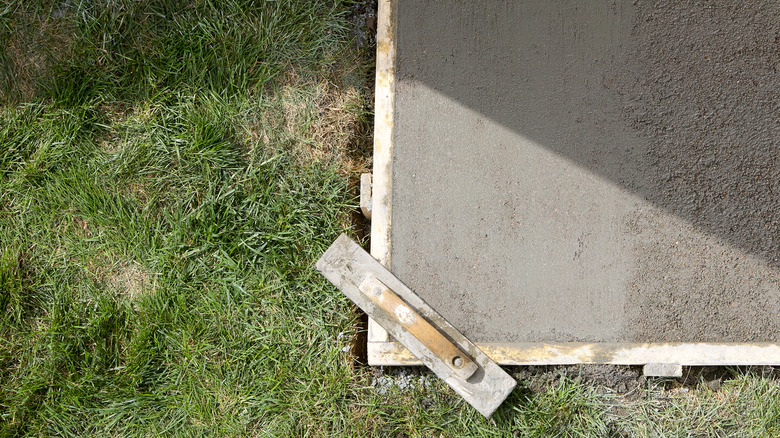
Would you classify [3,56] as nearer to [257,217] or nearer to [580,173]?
[257,217]

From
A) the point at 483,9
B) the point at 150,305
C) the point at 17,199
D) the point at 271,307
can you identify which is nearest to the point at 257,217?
the point at 271,307

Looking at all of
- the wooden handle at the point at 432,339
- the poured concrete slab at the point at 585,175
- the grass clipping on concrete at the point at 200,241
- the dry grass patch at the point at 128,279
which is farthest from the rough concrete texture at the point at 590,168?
the dry grass patch at the point at 128,279

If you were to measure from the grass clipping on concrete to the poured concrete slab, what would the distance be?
288mm

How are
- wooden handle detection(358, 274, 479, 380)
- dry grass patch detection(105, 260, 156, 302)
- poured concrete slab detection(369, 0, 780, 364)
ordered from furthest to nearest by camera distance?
dry grass patch detection(105, 260, 156, 302) < poured concrete slab detection(369, 0, 780, 364) < wooden handle detection(358, 274, 479, 380)

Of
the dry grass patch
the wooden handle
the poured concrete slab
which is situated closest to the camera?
the wooden handle

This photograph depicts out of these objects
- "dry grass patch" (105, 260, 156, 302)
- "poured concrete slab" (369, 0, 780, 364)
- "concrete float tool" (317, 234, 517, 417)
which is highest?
"poured concrete slab" (369, 0, 780, 364)

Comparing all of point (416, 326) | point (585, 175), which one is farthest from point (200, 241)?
point (585, 175)

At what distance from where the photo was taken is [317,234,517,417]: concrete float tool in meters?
2.12

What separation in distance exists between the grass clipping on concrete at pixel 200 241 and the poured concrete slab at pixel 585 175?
29 centimetres

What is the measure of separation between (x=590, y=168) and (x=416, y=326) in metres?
1.15

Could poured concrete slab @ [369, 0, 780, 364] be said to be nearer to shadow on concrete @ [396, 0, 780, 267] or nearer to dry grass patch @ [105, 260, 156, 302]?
shadow on concrete @ [396, 0, 780, 267]

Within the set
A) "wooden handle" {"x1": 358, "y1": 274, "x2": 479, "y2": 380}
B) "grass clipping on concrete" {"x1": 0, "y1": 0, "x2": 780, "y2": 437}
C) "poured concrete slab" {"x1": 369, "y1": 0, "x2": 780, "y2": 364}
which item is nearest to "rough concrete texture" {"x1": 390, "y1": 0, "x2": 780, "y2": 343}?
"poured concrete slab" {"x1": 369, "y1": 0, "x2": 780, "y2": 364}

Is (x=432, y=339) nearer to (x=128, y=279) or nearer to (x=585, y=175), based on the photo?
(x=585, y=175)

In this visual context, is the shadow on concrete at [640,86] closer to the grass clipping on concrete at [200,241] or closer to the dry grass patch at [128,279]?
the grass clipping on concrete at [200,241]
